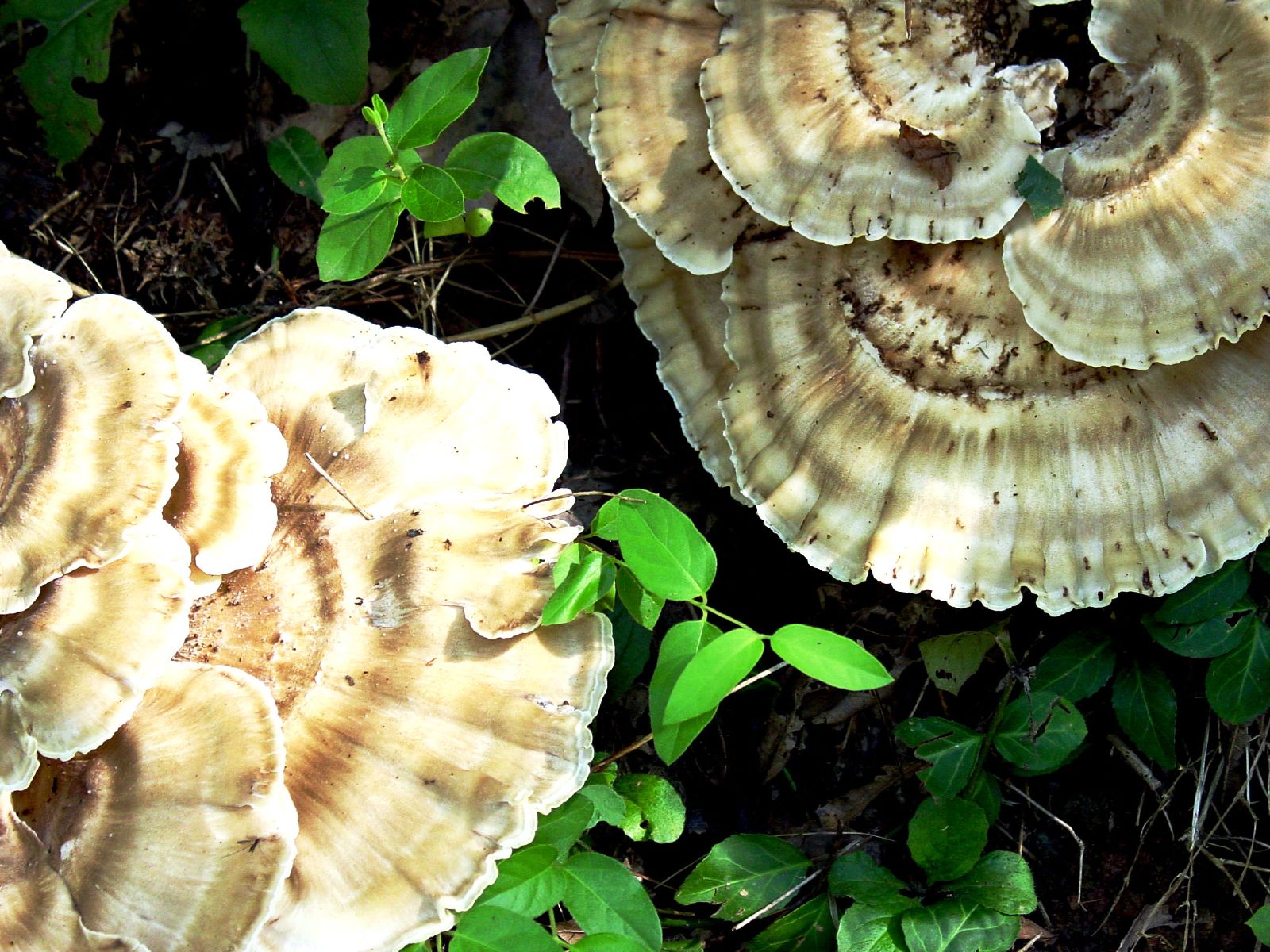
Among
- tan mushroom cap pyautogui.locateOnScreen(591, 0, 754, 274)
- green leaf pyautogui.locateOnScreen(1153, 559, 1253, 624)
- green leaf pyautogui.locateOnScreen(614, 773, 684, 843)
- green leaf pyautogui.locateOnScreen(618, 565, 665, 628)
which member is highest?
tan mushroom cap pyautogui.locateOnScreen(591, 0, 754, 274)

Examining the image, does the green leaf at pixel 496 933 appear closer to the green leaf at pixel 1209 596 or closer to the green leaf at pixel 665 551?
the green leaf at pixel 665 551

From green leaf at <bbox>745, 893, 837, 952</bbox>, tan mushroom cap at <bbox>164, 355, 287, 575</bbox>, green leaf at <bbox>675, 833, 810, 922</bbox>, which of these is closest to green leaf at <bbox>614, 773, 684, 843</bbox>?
green leaf at <bbox>675, 833, 810, 922</bbox>

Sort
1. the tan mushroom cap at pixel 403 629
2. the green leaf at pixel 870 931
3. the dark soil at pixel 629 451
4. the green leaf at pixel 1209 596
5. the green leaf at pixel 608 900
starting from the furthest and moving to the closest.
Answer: the dark soil at pixel 629 451
the green leaf at pixel 1209 596
the green leaf at pixel 870 931
the green leaf at pixel 608 900
the tan mushroom cap at pixel 403 629

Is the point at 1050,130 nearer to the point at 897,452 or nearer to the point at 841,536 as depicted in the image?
the point at 897,452

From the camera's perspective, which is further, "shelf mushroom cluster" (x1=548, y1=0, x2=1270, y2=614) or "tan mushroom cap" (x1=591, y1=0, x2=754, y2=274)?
"tan mushroom cap" (x1=591, y1=0, x2=754, y2=274)

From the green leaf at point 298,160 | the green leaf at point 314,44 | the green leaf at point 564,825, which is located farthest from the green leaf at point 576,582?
the green leaf at point 298,160

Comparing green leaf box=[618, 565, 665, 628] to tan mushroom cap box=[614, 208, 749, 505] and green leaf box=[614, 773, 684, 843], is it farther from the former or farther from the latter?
green leaf box=[614, 773, 684, 843]

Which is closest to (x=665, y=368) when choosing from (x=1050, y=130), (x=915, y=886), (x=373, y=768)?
(x=1050, y=130)
